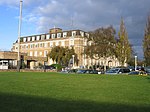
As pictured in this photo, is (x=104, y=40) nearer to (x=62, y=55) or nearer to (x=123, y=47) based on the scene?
(x=123, y=47)

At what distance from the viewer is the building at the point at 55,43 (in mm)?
106281

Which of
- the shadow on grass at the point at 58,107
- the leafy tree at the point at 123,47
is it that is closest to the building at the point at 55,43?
the leafy tree at the point at 123,47

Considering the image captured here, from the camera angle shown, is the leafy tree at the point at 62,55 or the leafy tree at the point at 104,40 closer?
the leafy tree at the point at 104,40

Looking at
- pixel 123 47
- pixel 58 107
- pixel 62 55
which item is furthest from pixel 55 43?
pixel 58 107

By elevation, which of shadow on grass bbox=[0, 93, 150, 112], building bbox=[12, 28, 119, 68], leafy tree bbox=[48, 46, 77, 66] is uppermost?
building bbox=[12, 28, 119, 68]

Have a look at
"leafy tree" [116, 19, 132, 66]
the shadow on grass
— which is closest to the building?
"leafy tree" [116, 19, 132, 66]

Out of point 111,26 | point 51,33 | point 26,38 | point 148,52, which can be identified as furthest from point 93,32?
point 26,38

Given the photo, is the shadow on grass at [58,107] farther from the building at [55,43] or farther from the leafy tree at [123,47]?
the building at [55,43]

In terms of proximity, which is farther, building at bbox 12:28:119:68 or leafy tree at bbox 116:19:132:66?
building at bbox 12:28:119:68

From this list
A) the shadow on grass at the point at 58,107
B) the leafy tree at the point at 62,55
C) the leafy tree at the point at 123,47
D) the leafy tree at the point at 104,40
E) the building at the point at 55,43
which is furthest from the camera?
the building at the point at 55,43

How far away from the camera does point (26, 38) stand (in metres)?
132

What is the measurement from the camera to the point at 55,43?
11669 centimetres

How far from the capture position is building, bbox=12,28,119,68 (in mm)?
106281

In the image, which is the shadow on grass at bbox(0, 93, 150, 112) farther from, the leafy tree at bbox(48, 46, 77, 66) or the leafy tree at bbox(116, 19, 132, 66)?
the leafy tree at bbox(48, 46, 77, 66)
